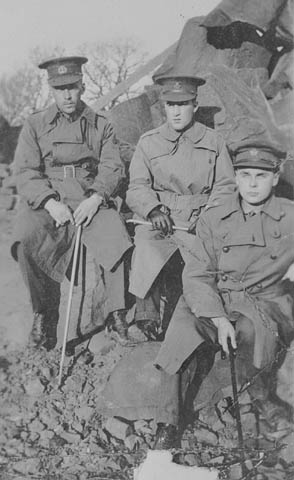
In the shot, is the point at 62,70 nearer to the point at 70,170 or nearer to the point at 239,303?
the point at 70,170

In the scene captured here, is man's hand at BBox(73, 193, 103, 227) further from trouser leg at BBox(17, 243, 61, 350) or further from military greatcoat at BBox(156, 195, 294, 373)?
military greatcoat at BBox(156, 195, 294, 373)

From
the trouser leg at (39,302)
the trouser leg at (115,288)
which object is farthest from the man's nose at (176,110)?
the trouser leg at (39,302)

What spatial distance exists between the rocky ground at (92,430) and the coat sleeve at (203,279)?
0.52 m

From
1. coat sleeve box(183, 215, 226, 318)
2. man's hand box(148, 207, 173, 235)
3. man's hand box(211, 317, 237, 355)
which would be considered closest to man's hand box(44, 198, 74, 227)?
man's hand box(148, 207, 173, 235)

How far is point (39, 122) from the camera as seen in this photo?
4.55 meters

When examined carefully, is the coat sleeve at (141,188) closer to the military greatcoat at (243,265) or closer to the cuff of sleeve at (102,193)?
the cuff of sleeve at (102,193)

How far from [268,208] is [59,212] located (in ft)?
5.29

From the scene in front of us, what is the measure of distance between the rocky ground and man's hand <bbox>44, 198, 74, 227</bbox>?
3.11 feet

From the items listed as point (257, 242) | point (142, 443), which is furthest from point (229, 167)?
point (142, 443)

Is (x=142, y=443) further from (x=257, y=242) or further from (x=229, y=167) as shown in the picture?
(x=229, y=167)

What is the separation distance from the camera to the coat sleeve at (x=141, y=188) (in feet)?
13.9

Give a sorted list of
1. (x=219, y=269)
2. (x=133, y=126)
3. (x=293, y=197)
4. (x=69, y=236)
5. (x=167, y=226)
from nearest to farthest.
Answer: (x=219, y=269) → (x=167, y=226) → (x=69, y=236) → (x=293, y=197) → (x=133, y=126)

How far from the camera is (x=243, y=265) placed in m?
3.48

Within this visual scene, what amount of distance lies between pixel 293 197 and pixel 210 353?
6.10 ft
